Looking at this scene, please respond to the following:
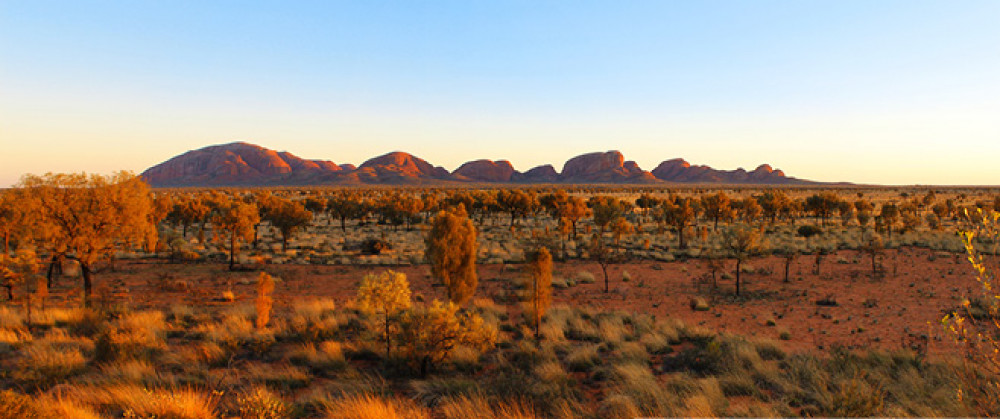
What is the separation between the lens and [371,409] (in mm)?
7934

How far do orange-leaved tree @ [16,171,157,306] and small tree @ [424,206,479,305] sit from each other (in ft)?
42.6

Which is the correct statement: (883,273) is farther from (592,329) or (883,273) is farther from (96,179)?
(96,179)

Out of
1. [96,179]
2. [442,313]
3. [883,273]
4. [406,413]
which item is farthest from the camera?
[883,273]

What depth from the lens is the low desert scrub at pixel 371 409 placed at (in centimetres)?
788

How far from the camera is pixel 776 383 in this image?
34.5ft

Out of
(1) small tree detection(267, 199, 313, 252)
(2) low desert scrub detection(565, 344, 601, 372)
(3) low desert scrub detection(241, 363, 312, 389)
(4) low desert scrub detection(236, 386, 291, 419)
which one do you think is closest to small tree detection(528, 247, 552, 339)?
(2) low desert scrub detection(565, 344, 601, 372)

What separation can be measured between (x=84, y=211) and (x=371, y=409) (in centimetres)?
1786

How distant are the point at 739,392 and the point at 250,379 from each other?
38.5 feet

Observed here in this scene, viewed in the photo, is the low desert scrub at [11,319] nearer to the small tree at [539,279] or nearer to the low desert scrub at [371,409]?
the low desert scrub at [371,409]

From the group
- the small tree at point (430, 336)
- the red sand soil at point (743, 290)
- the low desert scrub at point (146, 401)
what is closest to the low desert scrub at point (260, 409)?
the low desert scrub at point (146, 401)

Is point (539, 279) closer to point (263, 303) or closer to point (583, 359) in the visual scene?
point (583, 359)

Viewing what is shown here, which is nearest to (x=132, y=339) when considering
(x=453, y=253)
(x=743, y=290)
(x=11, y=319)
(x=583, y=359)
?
(x=11, y=319)

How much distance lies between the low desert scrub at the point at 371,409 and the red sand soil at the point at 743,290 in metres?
12.8

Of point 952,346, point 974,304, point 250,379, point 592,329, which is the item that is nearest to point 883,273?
point 974,304
